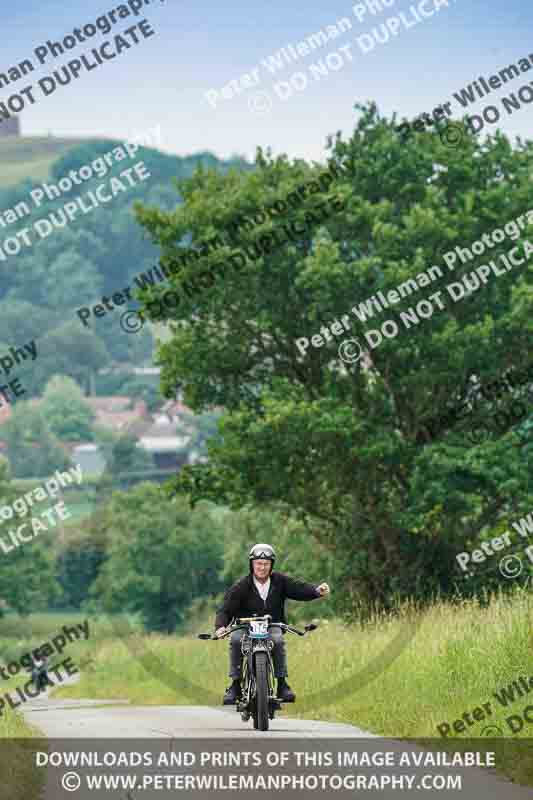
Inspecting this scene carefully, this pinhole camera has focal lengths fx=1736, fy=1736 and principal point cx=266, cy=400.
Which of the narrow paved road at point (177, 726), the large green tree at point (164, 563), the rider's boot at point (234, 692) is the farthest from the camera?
the large green tree at point (164, 563)

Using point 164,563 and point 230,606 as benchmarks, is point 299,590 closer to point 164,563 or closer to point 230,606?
point 230,606

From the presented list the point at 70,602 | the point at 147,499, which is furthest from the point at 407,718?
the point at 70,602

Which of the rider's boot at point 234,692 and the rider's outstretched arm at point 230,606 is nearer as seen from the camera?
the rider's outstretched arm at point 230,606

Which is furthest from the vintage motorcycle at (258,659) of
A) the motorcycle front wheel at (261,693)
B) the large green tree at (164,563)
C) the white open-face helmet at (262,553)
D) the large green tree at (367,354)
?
the large green tree at (164,563)

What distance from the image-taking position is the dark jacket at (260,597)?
13562 millimetres

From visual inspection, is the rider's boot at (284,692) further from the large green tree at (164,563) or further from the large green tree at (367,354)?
the large green tree at (164,563)

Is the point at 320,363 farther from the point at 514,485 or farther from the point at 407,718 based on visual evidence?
the point at 407,718

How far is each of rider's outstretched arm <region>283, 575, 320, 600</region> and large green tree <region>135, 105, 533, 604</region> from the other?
804 inches

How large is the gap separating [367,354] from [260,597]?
911 inches

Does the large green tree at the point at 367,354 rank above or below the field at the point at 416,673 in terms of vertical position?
above

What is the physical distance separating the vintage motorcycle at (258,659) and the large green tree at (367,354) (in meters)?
20.1

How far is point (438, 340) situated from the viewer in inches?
1374

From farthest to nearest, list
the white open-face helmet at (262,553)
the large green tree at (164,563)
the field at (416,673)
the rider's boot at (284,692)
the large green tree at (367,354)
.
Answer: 1. the large green tree at (164,563)
2. the large green tree at (367,354)
3. the field at (416,673)
4. the rider's boot at (284,692)
5. the white open-face helmet at (262,553)

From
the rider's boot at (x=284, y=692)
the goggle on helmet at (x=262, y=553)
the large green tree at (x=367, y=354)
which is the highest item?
the large green tree at (x=367, y=354)
